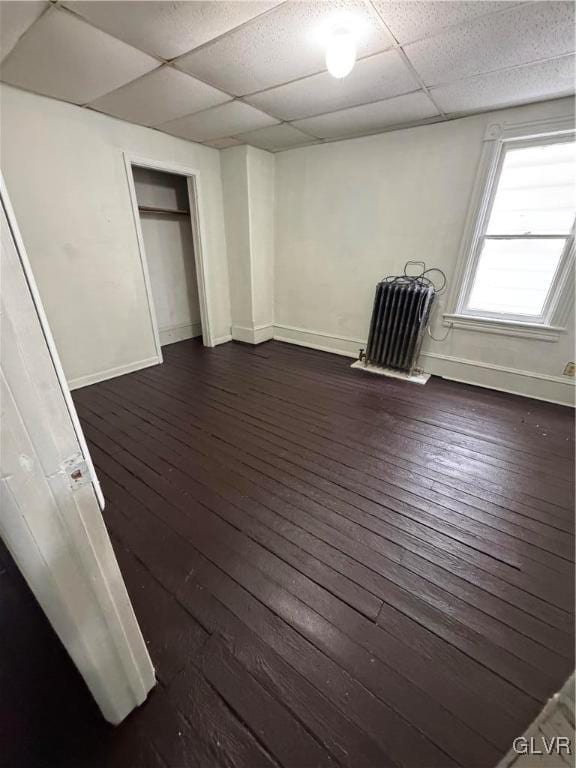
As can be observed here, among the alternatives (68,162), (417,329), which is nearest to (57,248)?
(68,162)

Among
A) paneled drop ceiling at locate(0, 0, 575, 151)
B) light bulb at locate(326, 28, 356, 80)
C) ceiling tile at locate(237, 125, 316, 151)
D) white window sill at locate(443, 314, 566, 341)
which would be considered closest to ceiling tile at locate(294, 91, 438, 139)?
paneled drop ceiling at locate(0, 0, 575, 151)

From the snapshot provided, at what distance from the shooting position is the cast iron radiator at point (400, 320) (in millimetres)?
3029

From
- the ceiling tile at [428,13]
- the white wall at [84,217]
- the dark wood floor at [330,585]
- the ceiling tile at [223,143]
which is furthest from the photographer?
the ceiling tile at [223,143]

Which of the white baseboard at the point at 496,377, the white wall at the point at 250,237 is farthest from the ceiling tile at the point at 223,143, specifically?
the white baseboard at the point at 496,377

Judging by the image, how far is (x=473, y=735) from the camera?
0.91m

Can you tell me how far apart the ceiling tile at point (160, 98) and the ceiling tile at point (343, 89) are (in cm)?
36

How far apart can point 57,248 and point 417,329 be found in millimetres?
3326

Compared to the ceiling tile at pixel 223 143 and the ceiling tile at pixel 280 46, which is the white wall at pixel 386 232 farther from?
the ceiling tile at pixel 280 46

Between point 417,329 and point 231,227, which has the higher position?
point 231,227

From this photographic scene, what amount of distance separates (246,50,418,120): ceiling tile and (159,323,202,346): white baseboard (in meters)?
2.67

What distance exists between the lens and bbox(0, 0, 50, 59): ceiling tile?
1377 mm

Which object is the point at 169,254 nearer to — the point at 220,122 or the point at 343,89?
the point at 220,122

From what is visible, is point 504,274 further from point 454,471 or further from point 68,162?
point 68,162

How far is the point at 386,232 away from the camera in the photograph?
3.20 m
